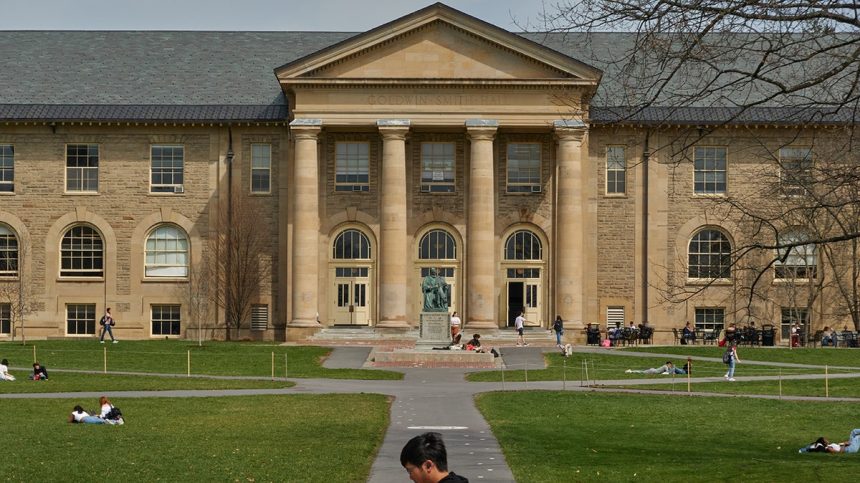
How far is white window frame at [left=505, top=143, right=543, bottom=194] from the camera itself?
67000 millimetres

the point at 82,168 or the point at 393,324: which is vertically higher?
the point at 82,168

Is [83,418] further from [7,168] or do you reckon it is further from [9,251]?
[7,168]

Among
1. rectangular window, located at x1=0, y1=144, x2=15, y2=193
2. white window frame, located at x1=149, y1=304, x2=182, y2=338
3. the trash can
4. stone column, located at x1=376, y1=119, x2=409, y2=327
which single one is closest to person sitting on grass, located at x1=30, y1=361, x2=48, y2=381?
stone column, located at x1=376, y1=119, x2=409, y2=327

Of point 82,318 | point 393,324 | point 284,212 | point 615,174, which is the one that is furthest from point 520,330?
point 82,318

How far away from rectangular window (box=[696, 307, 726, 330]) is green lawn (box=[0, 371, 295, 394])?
2963 centimetres

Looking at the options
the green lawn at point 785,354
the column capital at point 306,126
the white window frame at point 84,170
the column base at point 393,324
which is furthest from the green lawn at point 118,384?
the white window frame at point 84,170

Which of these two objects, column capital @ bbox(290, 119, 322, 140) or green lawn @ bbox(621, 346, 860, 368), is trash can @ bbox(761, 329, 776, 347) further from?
column capital @ bbox(290, 119, 322, 140)

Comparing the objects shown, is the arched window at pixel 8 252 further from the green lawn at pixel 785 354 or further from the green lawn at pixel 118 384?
the green lawn at pixel 785 354

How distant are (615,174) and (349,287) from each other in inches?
528

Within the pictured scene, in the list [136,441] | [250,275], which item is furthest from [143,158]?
[136,441]

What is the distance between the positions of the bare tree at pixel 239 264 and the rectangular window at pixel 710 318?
1999 cm

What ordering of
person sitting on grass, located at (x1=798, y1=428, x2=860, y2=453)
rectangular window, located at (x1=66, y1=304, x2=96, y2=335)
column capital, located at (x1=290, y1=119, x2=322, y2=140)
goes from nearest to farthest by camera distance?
person sitting on grass, located at (x1=798, y1=428, x2=860, y2=453)
column capital, located at (x1=290, y1=119, x2=322, y2=140)
rectangular window, located at (x1=66, y1=304, x2=96, y2=335)

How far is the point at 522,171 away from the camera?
220ft

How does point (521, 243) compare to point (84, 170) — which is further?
point (84, 170)
